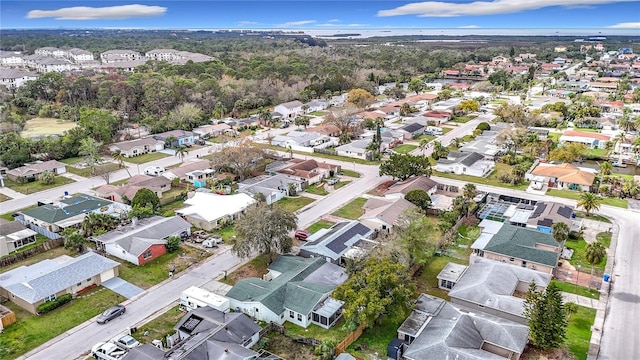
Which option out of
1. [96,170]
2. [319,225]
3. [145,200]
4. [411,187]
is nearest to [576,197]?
[411,187]

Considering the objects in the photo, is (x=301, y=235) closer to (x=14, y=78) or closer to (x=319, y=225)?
(x=319, y=225)

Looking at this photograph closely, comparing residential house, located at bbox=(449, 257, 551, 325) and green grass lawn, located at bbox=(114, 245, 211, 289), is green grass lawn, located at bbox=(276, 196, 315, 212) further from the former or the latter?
residential house, located at bbox=(449, 257, 551, 325)

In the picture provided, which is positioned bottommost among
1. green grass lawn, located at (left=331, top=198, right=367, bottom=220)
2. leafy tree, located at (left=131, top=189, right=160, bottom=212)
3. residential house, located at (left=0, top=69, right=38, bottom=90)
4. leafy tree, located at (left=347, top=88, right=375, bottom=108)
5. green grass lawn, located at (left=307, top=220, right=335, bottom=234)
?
green grass lawn, located at (left=307, top=220, right=335, bottom=234)

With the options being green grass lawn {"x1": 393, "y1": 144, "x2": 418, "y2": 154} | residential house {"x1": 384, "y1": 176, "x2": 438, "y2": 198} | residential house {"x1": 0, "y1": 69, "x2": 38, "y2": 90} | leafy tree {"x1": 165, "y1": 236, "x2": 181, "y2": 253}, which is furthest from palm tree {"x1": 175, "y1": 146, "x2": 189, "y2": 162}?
residential house {"x1": 0, "y1": 69, "x2": 38, "y2": 90}

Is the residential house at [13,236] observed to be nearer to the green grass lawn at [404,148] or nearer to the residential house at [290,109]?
the green grass lawn at [404,148]

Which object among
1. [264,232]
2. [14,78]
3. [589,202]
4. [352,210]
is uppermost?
[14,78]

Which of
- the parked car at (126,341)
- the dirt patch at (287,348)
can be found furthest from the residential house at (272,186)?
the parked car at (126,341)

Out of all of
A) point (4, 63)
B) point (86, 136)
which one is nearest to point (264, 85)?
point (86, 136)
